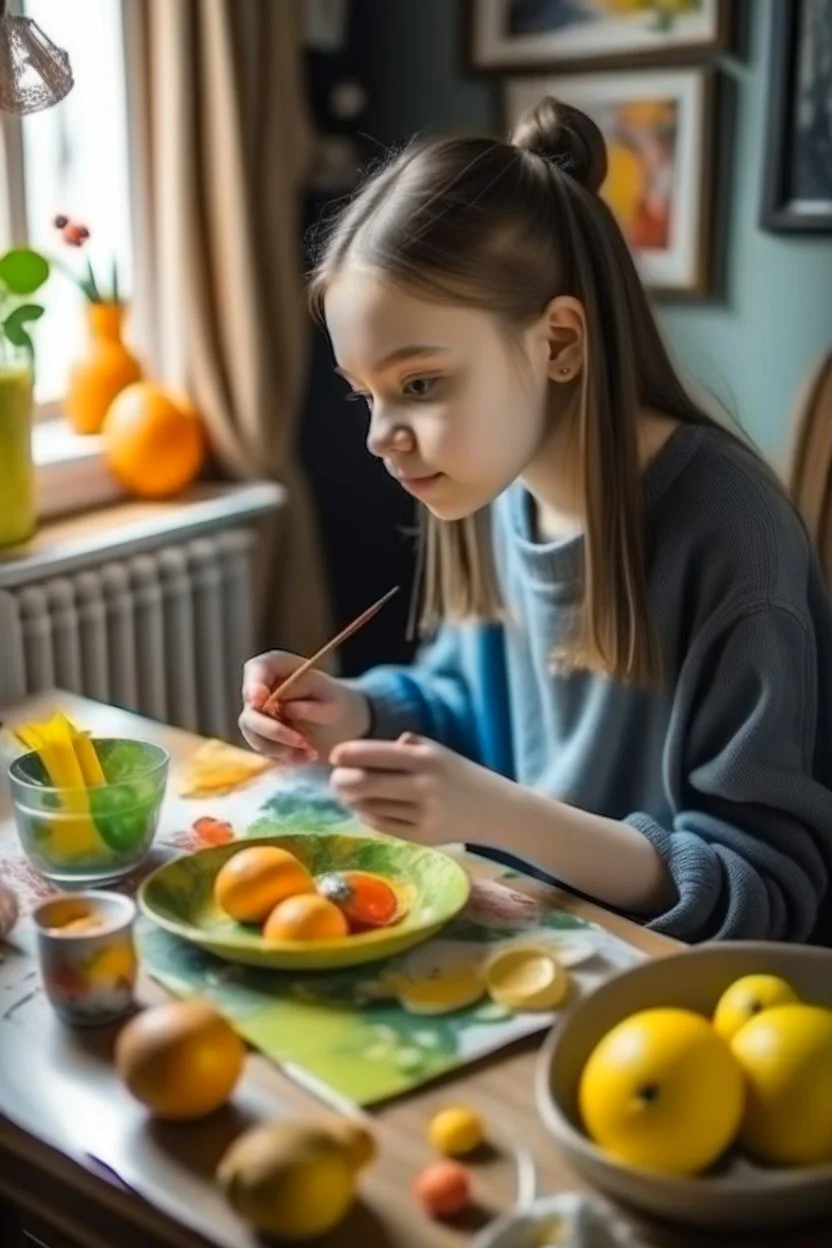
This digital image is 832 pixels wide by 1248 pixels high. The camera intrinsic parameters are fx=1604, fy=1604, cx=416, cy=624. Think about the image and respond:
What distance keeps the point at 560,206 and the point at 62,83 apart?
41 cm

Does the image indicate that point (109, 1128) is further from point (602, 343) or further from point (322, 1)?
point (322, 1)

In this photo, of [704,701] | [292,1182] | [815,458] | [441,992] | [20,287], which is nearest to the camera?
[292,1182]

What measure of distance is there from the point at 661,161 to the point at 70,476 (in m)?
0.98

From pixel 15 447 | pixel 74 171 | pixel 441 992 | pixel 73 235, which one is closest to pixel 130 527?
pixel 15 447

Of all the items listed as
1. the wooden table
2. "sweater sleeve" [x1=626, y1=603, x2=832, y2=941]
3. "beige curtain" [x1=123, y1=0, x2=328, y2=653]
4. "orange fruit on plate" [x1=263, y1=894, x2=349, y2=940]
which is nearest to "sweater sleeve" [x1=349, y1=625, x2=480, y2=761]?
"sweater sleeve" [x1=626, y1=603, x2=832, y2=941]

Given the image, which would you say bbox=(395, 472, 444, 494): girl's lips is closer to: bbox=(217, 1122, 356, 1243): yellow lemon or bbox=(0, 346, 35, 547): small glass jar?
bbox=(217, 1122, 356, 1243): yellow lemon

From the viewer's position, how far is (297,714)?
4.66ft

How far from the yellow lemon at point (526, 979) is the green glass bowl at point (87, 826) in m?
0.31

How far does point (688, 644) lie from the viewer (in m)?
1.35

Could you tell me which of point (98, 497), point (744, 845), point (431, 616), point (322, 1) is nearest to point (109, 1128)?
point (744, 845)

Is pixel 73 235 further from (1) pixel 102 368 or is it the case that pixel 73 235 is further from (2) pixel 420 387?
(1) pixel 102 368

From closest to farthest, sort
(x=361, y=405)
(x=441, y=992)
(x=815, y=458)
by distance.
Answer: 1. (x=441, y=992)
2. (x=815, y=458)
3. (x=361, y=405)

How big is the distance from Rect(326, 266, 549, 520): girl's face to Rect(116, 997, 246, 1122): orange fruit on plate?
51 cm

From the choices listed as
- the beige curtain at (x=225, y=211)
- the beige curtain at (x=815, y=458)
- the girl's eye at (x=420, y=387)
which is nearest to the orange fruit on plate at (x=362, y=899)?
the girl's eye at (x=420, y=387)
